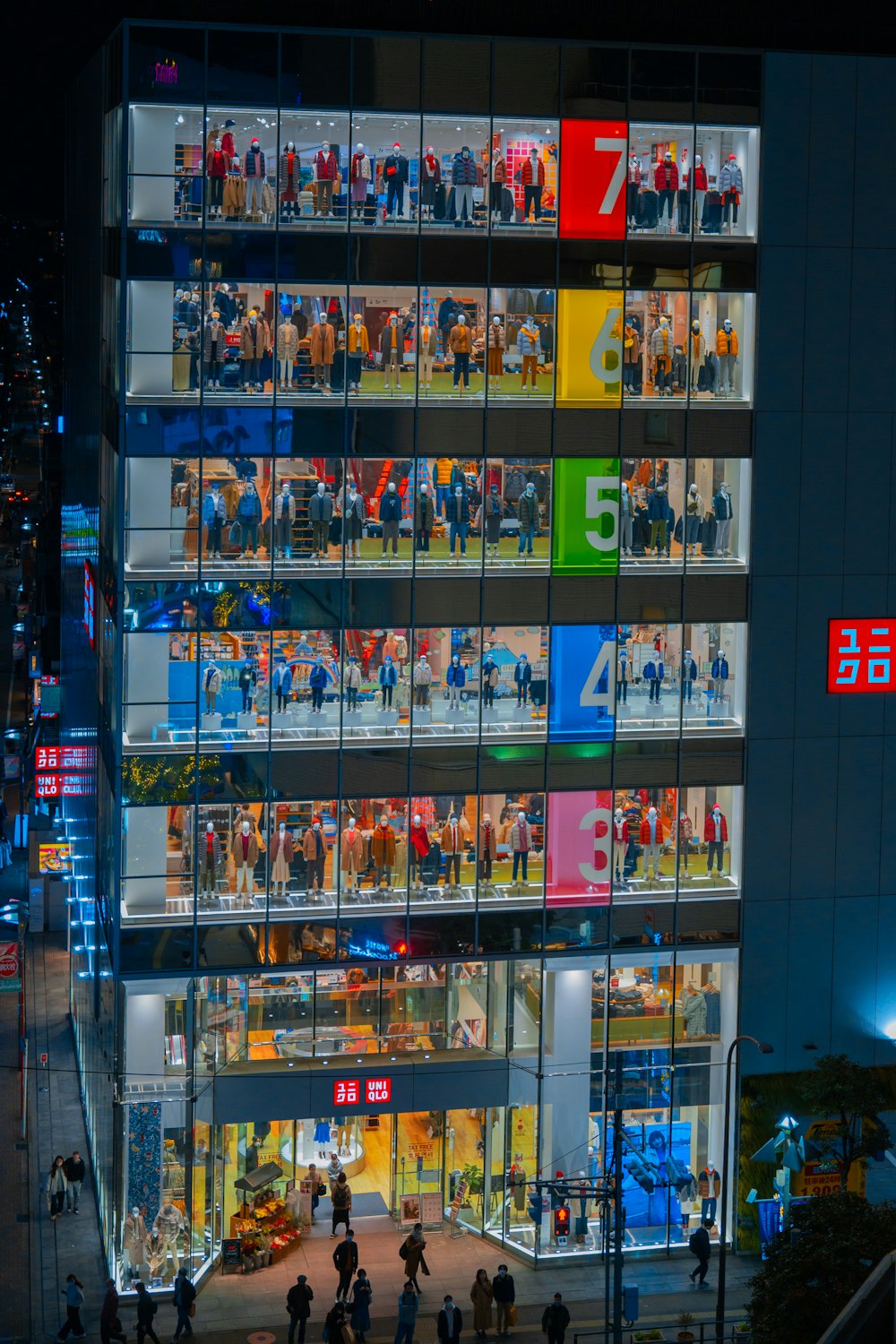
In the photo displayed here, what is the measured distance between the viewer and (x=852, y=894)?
153 feet

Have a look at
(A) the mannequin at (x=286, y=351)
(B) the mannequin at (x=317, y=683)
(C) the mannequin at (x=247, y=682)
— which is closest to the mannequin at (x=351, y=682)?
(B) the mannequin at (x=317, y=683)

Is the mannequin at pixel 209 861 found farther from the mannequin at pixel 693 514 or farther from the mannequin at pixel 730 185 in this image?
the mannequin at pixel 730 185

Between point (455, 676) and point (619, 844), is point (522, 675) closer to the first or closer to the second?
point (455, 676)

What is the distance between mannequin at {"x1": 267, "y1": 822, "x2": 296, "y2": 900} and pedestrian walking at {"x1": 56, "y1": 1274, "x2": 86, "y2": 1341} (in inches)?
354

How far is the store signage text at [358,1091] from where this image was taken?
147ft

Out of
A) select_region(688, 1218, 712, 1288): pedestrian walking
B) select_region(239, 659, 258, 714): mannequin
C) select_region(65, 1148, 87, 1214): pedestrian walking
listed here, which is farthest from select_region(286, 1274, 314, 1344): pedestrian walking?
select_region(239, 659, 258, 714): mannequin

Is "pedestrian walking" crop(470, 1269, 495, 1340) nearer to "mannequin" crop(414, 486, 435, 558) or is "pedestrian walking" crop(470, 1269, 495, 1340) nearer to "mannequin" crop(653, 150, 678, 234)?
"mannequin" crop(414, 486, 435, 558)

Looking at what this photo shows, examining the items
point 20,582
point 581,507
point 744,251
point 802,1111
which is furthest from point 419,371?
point 20,582

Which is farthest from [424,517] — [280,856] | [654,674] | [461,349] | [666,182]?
[666,182]

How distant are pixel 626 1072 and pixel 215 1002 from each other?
9.38 meters

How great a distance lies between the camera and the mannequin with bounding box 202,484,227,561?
42844mm

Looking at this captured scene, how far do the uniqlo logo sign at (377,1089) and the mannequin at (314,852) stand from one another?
4.45 m

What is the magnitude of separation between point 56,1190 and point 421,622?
629 inches

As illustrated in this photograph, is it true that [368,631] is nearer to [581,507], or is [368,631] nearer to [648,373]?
[581,507]
